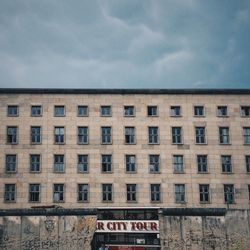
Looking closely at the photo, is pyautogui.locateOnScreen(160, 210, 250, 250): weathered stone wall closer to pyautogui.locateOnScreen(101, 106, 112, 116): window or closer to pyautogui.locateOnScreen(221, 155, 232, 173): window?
pyautogui.locateOnScreen(221, 155, 232, 173): window

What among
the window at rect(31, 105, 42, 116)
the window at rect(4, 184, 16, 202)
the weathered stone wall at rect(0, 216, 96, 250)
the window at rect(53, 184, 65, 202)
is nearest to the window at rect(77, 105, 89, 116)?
the window at rect(31, 105, 42, 116)

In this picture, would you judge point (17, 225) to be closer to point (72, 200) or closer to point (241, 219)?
point (72, 200)

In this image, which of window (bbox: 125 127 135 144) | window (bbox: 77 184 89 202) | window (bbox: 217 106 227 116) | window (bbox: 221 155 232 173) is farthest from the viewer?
window (bbox: 217 106 227 116)

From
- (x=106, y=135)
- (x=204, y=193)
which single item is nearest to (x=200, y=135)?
(x=204, y=193)

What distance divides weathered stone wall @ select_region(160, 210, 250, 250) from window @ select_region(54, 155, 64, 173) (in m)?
14.9

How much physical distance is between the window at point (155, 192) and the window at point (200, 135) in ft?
21.7

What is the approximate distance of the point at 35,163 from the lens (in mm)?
41250

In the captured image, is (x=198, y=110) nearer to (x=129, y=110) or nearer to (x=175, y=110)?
(x=175, y=110)

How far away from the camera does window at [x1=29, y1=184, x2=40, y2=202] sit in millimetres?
40125

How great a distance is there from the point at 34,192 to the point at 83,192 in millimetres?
5014

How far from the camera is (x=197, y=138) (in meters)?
42.7

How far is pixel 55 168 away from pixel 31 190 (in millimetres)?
3290

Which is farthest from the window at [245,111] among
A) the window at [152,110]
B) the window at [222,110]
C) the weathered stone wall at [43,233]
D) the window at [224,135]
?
the weathered stone wall at [43,233]

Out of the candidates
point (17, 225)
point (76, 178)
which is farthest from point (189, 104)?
point (17, 225)
